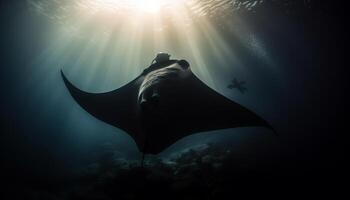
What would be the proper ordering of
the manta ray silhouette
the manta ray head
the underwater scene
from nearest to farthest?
the manta ray head, the manta ray silhouette, the underwater scene

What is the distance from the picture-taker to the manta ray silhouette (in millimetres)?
3752

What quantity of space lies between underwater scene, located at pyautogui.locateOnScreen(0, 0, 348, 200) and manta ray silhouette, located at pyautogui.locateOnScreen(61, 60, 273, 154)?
21mm

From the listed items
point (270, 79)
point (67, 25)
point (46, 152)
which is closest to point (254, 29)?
point (270, 79)

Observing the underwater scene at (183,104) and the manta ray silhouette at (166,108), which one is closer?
the manta ray silhouette at (166,108)

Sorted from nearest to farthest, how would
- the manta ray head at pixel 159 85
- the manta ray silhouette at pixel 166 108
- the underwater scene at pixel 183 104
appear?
1. the manta ray head at pixel 159 85
2. the manta ray silhouette at pixel 166 108
3. the underwater scene at pixel 183 104

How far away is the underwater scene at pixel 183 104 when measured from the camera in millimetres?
4426

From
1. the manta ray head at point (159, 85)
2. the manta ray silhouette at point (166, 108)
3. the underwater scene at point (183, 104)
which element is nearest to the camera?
the manta ray head at point (159, 85)

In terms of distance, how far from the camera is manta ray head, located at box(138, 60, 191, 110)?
332 cm

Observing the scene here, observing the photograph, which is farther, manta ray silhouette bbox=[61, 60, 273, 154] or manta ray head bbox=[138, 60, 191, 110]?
manta ray silhouette bbox=[61, 60, 273, 154]

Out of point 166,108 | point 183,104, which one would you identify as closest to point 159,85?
point 166,108

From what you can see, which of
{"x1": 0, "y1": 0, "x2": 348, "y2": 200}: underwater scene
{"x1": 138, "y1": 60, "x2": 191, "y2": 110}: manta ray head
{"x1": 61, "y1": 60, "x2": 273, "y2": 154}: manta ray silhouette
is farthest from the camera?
{"x1": 0, "y1": 0, "x2": 348, "y2": 200}: underwater scene

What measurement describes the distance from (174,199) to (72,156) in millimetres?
15598

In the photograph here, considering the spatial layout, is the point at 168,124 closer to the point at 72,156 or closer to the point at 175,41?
the point at 72,156

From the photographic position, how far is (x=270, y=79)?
36.3 metres
